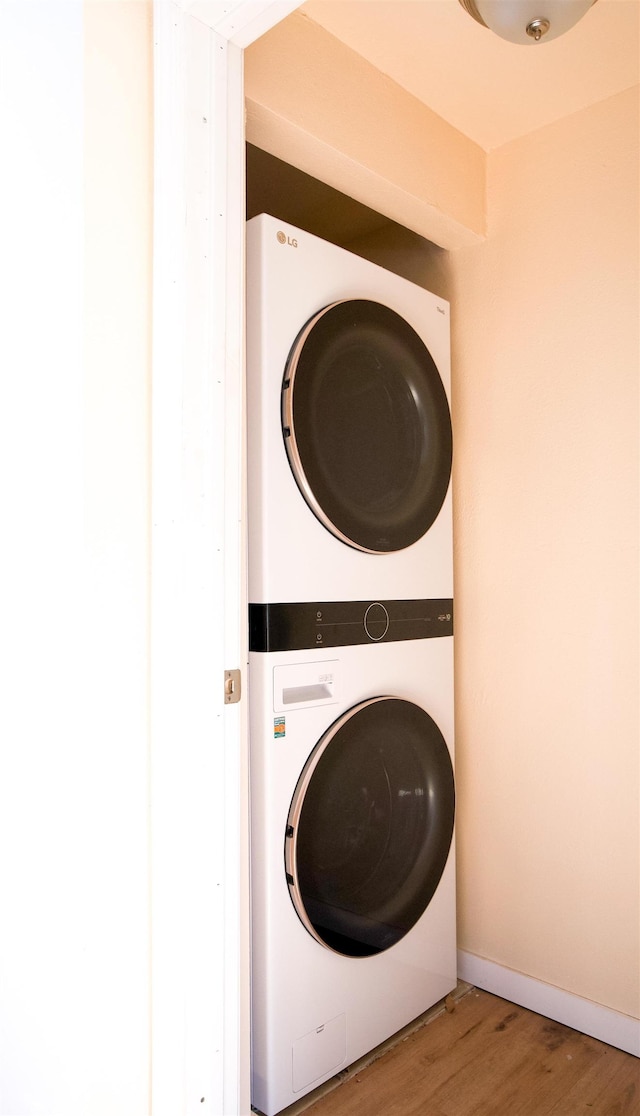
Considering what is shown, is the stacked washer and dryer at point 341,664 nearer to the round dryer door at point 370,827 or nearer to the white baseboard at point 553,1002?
the round dryer door at point 370,827

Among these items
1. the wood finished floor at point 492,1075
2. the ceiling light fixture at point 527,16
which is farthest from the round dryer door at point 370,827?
the ceiling light fixture at point 527,16

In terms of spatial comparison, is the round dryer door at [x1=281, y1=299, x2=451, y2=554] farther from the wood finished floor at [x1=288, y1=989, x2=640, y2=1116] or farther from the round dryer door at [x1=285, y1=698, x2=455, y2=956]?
the wood finished floor at [x1=288, y1=989, x2=640, y2=1116]

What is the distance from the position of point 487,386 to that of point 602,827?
3.85 feet

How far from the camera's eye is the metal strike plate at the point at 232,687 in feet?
4.09

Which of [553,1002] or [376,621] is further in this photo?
[553,1002]

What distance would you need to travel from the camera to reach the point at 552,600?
75.8 inches

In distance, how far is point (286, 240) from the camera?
1.57 m

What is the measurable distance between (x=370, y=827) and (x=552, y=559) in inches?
31.9

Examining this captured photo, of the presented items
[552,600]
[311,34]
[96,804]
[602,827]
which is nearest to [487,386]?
[552,600]

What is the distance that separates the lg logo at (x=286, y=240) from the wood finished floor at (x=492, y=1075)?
5.90ft

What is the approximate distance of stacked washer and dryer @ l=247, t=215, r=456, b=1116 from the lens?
1.51m

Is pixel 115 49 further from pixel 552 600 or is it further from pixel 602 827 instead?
pixel 602 827

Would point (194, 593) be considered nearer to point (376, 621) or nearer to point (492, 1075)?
point (376, 621)

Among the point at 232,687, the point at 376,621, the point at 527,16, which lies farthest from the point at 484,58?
the point at 232,687
